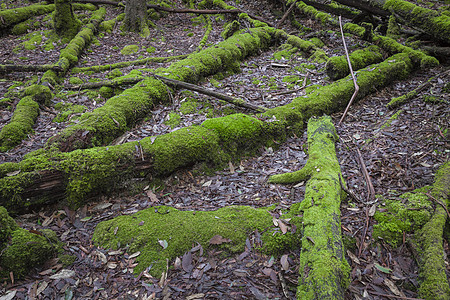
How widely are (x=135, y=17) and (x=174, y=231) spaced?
36.1 ft

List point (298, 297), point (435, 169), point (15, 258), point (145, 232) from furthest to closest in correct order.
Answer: point (435, 169) → point (145, 232) → point (15, 258) → point (298, 297)

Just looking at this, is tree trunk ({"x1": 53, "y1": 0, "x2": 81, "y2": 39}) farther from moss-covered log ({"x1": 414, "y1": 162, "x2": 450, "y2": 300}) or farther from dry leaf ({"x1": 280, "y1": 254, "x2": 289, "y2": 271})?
moss-covered log ({"x1": 414, "y1": 162, "x2": 450, "y2": 300})

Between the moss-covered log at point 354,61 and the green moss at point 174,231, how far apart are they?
206 inches

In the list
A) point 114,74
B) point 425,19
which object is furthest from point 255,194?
point 425,19

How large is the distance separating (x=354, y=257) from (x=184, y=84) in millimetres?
5107

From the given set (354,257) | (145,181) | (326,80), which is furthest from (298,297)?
(326,80)

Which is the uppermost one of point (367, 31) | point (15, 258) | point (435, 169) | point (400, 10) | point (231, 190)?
point (400, 10)

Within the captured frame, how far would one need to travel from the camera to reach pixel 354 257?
10.4 ft

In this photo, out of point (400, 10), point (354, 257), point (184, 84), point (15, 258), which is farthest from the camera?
point (400, 10)

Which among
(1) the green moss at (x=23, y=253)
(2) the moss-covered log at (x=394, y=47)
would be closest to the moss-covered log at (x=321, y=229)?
(1) the green moss at (x=23, y=253)

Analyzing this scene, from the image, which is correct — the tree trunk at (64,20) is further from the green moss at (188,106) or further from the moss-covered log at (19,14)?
the green moss at (188,106)

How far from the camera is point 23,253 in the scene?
2.95m

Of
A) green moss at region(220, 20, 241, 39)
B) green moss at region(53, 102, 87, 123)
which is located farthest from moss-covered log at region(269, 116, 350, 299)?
green moss at region(220, 20, 241, 39)

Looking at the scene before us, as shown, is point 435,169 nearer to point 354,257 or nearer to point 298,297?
point 354,257
